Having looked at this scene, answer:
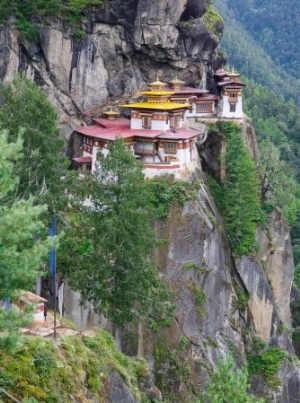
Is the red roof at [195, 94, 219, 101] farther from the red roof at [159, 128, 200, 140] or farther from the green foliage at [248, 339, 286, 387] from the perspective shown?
the green foliage at [248, 339, 286, 387]

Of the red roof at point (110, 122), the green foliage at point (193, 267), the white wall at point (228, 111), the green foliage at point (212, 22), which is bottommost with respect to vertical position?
the green foliage at point (193, 267)

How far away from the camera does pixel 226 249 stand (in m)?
40.3

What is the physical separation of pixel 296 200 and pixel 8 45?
45.4 metres

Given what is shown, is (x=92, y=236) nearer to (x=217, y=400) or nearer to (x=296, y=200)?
(x=217, y=400)

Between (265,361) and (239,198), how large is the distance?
417 inches

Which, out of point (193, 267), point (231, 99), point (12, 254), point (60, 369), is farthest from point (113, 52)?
point (12, 254)

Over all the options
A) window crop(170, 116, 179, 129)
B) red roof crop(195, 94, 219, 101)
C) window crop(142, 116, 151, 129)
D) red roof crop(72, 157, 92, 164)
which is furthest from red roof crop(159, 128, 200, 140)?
red roof crop(195, 94, 219, 101)

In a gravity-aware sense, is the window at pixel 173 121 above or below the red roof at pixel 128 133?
above

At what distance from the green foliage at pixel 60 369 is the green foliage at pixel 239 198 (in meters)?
24.0

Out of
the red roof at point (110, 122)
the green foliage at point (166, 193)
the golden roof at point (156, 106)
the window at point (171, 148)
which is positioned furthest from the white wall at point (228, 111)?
the green foliage at point (166, 193)

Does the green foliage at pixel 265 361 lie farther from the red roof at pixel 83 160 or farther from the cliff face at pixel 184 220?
the red roof at pixel 83 160

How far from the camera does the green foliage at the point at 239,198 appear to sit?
41.1 metres

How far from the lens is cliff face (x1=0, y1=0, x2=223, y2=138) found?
127 ft

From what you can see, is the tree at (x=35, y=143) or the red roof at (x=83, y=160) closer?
the tree at (x=35, y=143)
